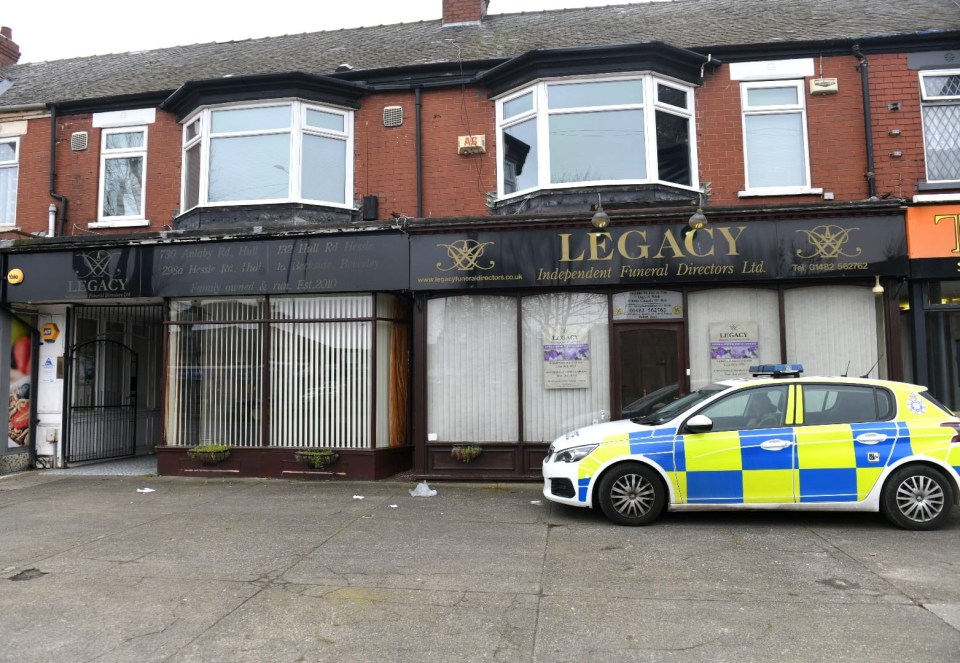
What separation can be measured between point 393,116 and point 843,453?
8.11 metres

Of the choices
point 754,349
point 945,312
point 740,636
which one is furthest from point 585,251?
point 740,636

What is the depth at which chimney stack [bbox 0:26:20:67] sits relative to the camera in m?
14.2

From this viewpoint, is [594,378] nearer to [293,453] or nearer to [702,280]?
[702,280]

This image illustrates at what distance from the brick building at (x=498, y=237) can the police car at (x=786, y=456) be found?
244 centimetres

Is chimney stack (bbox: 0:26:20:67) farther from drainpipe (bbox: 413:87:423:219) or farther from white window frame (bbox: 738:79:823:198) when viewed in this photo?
white window frame (bbox: 738:79:823:198)

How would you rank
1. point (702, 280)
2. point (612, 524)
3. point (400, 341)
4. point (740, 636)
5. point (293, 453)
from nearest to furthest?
point (740, 636) < point (612, 524) < point (702, 280) < point (293, 453) < point (400, 341)

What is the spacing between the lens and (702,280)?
8984 mm

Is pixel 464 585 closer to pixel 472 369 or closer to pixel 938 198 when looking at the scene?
pixel 472 369

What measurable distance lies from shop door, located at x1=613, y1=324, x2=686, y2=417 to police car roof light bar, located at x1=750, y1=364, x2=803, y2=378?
5.94ft

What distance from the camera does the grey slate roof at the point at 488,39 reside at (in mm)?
10211

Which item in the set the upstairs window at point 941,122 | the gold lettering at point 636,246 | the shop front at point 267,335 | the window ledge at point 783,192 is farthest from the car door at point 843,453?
the shop front at point 267,335

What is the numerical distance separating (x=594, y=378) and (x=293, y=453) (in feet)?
15.4

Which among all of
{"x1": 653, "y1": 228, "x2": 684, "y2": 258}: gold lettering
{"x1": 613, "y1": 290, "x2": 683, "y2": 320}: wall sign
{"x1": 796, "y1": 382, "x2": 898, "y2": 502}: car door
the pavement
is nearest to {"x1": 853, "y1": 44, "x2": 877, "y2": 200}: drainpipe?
{"x1": 653, "y1": 228, "x2": 684, "y2": 258}: gold lettering

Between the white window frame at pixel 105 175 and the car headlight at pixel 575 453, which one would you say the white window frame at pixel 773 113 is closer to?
the car headlight at pixel 575 453
